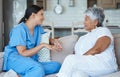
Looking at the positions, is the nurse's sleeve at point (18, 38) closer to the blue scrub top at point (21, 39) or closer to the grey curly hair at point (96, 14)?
the blue scrub top at point (21, 39)

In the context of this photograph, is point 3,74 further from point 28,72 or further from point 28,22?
point 28,22

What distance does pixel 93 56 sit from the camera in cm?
222

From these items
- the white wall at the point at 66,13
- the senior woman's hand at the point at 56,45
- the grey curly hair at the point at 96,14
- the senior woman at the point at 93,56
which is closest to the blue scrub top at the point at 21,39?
the senior woman's hand at the point at 56,45

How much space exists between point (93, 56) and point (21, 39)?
0.69 meters

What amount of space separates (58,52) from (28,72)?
0.46m

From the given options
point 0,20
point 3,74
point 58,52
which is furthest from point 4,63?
point 0,20

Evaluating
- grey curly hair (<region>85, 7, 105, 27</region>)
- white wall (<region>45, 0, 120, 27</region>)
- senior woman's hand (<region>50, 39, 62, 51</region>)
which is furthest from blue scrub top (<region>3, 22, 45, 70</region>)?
white wall (<region>45, 0, 120, 27</region>)

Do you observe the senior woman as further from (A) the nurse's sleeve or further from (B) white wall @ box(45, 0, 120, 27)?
(B) white wall @ box(45, 0, 120, 27)

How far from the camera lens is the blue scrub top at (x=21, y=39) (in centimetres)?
236

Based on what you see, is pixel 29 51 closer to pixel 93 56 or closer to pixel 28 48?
pixel 28 48

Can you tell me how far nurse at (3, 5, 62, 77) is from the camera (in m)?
2.29

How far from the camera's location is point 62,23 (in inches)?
241

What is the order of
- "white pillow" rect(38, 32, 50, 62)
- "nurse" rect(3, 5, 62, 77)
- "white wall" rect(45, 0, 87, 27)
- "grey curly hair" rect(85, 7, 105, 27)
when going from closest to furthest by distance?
"nurse" rect(3, 5, 62, 77) < "grey curly hair" rect(85, 7, 105, 27) < "white pillow" rect(38, 32, 50, 62) < "white wall" rect(45, 0, 87, 27)

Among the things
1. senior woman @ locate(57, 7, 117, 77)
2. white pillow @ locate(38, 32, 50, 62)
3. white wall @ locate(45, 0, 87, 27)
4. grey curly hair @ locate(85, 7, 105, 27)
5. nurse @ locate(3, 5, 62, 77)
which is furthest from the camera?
white wall @ locate(45, 0, 87, 27)
